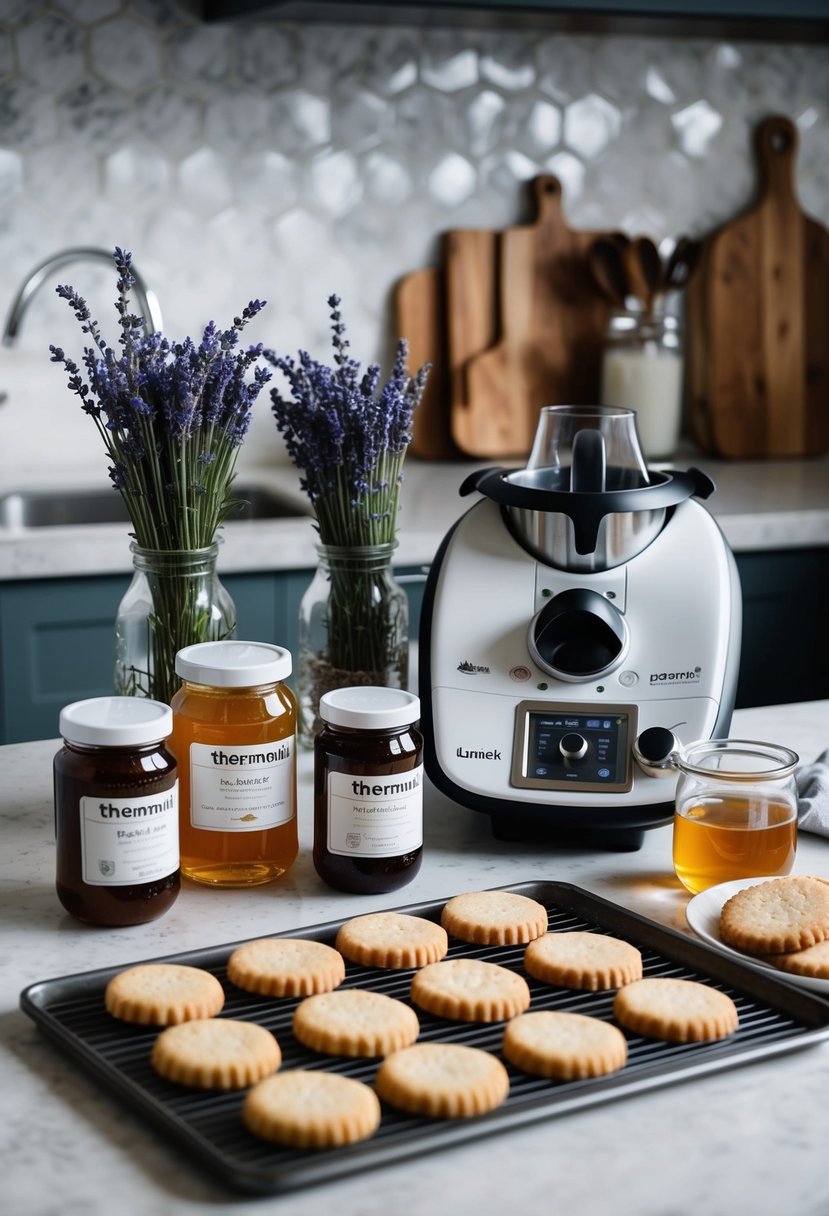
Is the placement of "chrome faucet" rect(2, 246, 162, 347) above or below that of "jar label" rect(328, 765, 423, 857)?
above

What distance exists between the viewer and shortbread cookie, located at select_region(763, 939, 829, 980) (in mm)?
941

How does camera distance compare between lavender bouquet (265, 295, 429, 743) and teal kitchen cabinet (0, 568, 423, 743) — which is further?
teal kitchen cabinet (0, 568, 423, 743)

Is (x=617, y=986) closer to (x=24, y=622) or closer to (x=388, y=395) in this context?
(x=388, y=395)

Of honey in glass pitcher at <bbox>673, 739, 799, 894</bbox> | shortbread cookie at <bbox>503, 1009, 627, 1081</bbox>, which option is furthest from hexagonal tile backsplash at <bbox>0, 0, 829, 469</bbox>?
shortbread cookie at <bbox>503, 1009, 627, 1081</bbox>

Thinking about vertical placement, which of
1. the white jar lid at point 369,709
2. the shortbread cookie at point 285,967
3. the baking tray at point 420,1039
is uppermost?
the white jar lid at point 369,709

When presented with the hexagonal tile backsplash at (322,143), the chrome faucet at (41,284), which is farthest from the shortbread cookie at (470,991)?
the hexagonal tile backsplash at (322,143)

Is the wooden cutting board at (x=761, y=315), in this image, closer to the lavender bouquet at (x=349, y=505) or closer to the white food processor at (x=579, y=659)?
the lavender bouquet at (x=349, y=505)

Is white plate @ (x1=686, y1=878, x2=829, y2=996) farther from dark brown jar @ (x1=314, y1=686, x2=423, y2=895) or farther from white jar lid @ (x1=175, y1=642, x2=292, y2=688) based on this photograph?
white jar lid @ (x1=175, y1=642, x2=292, y2=688)

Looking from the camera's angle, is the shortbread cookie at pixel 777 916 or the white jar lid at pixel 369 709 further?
the white jar lid at pixel 369 709

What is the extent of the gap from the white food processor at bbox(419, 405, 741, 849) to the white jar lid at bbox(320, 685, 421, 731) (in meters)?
0.12

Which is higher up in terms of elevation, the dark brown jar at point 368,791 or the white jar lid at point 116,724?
the white jar lid at point 116,724

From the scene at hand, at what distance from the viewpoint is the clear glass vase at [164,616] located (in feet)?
4.05

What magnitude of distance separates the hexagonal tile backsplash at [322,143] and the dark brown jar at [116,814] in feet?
6.02

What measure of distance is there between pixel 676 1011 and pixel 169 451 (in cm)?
62
